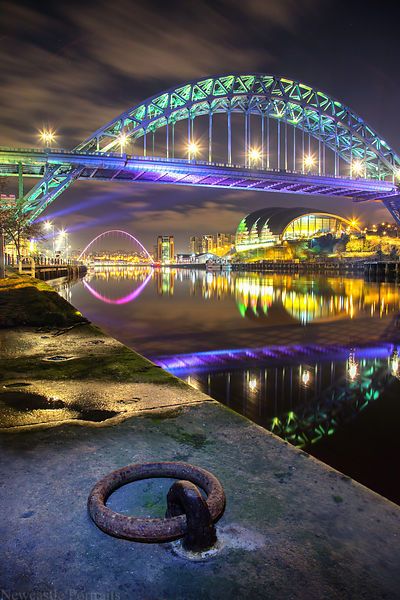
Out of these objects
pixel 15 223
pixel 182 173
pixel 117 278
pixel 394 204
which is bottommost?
pixel 117 278

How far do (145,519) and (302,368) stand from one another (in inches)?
277

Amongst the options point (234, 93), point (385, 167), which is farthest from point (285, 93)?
point (385, 167)

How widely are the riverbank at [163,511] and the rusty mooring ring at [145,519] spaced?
0.06m

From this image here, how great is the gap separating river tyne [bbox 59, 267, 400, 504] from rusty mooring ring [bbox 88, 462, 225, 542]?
2.00 metres

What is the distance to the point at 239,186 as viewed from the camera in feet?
231

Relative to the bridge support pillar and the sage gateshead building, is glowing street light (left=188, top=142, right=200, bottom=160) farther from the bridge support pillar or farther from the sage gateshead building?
the sage gateshead building

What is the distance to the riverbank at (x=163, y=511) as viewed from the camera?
1910 mm

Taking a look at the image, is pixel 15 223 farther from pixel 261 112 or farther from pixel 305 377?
pixel 261 112

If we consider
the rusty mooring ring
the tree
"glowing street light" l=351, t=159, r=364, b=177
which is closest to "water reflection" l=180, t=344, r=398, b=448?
the rusty mooring ring

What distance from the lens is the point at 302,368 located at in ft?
29.0

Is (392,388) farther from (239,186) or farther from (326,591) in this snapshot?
(239,186)

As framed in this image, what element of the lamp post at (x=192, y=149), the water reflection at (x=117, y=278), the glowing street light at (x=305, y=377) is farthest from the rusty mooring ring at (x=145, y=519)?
the lamp post at (x=192, y=149)

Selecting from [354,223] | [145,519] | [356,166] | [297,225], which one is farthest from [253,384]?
[354,223]

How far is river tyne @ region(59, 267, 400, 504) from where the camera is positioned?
494cm
